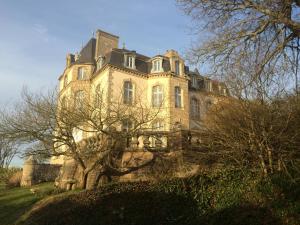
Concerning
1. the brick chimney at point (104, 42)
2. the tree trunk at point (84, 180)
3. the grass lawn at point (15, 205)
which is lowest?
the grass lawn at point (15, 205)

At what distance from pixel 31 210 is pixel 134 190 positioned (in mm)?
4214

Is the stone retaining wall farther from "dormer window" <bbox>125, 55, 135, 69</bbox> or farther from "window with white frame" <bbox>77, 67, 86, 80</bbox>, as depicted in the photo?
"dormer window" <bbox>125, 55, 135, 69</bbox>

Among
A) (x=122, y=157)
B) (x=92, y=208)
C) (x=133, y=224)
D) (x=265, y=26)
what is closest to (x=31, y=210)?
(x=92, y=208)

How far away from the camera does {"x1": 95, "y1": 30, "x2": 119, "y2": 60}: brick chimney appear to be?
94.3 feet

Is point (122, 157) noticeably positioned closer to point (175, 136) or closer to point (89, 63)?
point (175, 136)

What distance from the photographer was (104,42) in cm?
2930

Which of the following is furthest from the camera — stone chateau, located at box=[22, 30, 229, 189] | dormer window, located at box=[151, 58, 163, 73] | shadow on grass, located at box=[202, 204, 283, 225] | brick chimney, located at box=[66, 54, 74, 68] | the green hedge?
brick chimney, located at box=[66, 54, 74, 68]

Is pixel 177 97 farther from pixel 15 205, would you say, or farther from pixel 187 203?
pixel 187 203

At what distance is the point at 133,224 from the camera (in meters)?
9.14

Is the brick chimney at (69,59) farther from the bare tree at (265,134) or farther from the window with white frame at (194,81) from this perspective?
the bare tree at (265,134)

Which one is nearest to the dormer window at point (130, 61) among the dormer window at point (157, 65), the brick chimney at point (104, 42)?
the dormer window at point (157, 65)

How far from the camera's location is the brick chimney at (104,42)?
28.8m


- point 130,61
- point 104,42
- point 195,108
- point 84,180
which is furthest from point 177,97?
point 84,180

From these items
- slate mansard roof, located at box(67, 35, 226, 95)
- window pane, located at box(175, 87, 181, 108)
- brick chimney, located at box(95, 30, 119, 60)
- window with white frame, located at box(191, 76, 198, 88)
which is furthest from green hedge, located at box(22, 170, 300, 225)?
brick chimney, located at box(95, 30, 119, 60)
